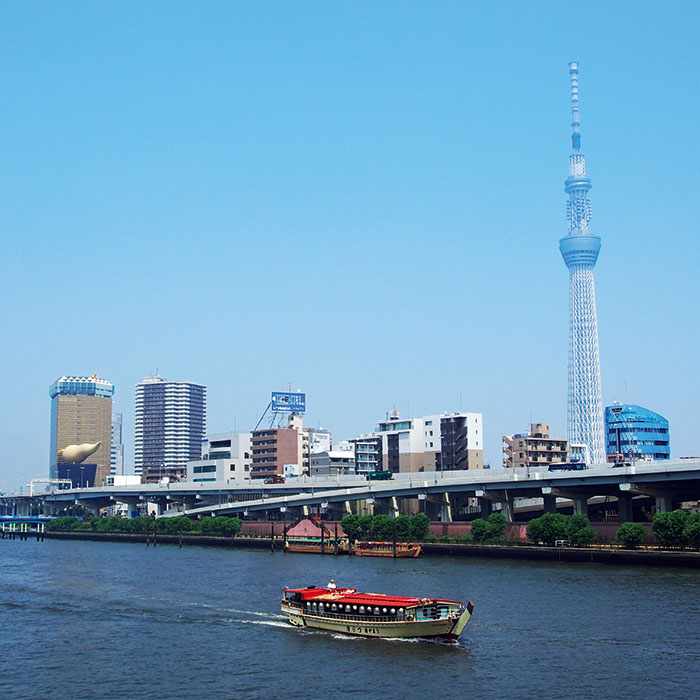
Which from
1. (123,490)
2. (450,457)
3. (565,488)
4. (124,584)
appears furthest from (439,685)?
(123,490)

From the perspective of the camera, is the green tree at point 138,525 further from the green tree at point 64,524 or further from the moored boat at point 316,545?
the moored boat at point 316,545

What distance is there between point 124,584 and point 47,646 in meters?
28.4

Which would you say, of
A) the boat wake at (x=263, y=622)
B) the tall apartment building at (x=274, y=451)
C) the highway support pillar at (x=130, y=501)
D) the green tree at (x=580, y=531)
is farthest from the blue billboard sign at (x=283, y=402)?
the boat wake at (x=263, y=622)

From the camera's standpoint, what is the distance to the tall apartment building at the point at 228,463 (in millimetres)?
192625

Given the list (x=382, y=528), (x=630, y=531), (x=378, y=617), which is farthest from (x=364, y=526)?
(x=378, y=617)

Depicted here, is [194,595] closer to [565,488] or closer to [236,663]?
[236,663]

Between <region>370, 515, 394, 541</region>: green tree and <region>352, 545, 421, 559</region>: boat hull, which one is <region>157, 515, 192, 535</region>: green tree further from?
<region>352, 545, 421, 559</region>: boat hull

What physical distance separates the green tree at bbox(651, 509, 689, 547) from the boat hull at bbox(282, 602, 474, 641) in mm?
42141

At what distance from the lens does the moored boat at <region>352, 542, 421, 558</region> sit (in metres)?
108

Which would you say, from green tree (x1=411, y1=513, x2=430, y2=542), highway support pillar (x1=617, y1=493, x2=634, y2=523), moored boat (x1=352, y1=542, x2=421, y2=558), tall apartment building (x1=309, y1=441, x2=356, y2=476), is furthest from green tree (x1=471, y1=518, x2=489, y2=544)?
tall apartment building (x1=309, y1=441, x2=356, y2=476)

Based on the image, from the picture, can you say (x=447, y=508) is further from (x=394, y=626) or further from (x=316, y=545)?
(x=394, y=626)

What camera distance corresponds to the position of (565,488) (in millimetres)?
110000

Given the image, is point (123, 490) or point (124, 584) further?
point (123, 490)

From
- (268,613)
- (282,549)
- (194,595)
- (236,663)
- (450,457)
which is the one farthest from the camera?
(450,457)
